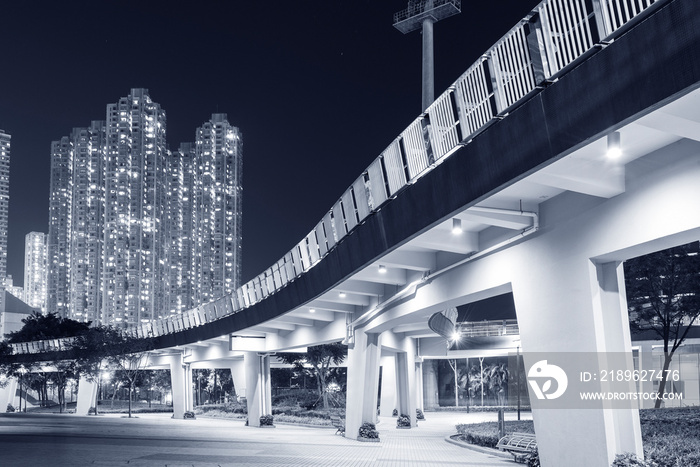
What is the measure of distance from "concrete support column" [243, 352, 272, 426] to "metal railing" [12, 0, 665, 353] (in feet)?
70.7

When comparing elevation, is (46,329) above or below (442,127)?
above

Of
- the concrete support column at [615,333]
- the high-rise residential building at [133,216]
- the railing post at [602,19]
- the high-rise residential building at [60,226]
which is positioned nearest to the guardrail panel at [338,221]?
the concrete support column at [615,333]

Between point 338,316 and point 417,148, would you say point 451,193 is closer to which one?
point 417,148

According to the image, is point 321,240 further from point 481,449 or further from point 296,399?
point 296,399

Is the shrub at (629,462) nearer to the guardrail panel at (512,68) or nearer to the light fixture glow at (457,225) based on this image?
the light fixture glow at (457,225)

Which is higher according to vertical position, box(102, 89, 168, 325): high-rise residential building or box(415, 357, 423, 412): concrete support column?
box(102, 89, 168, 325): high-rise residential building

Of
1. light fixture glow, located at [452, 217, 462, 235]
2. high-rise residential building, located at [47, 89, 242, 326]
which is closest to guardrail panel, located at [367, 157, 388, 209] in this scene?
light fixture glow, located at [452, 217, 462, 235]

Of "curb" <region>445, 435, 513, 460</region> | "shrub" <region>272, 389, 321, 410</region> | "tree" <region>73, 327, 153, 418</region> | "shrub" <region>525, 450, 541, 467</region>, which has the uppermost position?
"tree" <region>73, 327, 153, 418</region>

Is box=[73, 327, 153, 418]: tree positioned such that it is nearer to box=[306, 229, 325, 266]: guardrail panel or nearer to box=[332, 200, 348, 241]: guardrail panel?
box=[306, 229, 325, 266]: guardrail panel

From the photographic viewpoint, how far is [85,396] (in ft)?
203

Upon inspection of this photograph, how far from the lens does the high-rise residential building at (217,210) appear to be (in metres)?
176

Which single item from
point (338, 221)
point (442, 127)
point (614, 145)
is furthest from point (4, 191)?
point (614, 145)

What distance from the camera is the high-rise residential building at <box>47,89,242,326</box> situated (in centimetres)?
15450

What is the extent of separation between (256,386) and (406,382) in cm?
857
